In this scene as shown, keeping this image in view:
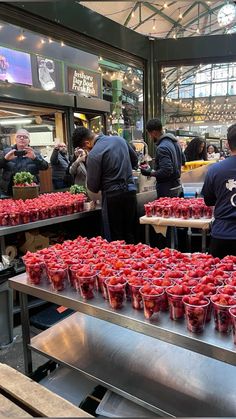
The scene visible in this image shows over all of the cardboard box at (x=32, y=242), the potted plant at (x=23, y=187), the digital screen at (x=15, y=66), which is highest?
the digital screen at (x=15, y=66)

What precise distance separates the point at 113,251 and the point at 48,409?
41.9 inches

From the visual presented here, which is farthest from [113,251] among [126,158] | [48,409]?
[126,158]

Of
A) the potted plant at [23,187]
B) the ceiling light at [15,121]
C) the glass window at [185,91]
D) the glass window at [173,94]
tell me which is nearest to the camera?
the potted plant at [23,187]

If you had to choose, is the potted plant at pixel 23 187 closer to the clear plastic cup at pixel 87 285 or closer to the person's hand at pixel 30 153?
the person's hand at pixel 30 153

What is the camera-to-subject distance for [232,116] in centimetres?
1759

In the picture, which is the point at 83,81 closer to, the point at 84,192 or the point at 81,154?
the point at 81,154

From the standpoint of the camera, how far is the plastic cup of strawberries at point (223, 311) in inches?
52.4

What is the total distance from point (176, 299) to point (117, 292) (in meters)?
0.29

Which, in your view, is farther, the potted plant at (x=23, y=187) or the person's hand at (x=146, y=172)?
the person's hand at (x=146, y=172)

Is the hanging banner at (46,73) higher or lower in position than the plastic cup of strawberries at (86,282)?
higher

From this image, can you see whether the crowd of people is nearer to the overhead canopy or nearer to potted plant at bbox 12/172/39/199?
potted plant at bbox 12/172/39/199

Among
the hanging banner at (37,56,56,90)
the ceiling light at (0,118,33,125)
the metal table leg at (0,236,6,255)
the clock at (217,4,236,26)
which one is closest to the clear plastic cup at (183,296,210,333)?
the metal table leg at (0,236,6,255)

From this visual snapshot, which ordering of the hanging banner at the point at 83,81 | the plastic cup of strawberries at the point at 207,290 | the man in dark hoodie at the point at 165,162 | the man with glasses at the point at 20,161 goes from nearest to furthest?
the plastic cup of strawberries at the point at 207,290
the man with glasses at the point at 20,161
the man in dark hoodie at the point at 165,162
the hanging banner at the point at 83,81

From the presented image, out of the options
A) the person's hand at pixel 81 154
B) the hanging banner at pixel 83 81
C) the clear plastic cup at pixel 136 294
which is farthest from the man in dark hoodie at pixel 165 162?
the clear plastic cup at pixel 136 294
